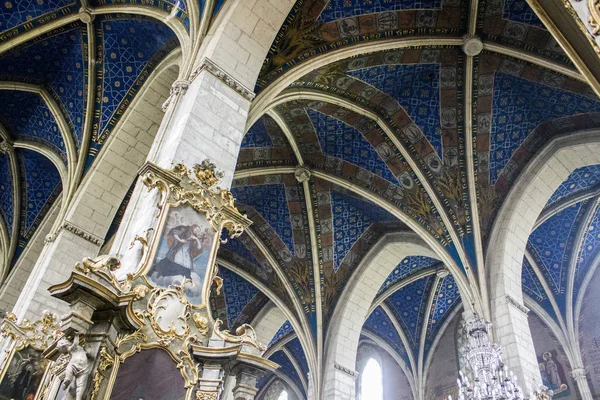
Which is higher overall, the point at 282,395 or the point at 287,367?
the point at 287,367

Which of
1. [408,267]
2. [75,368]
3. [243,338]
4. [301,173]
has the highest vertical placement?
[301,173]

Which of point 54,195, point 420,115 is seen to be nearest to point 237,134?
point 420,115

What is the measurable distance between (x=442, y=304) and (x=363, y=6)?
9905mm

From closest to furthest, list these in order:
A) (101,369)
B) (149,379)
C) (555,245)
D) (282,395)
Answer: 1. (101,369)
2. (149,379)
3. (555,245)
4. (282,395)

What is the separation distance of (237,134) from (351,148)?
5.75m

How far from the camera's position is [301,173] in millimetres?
12078

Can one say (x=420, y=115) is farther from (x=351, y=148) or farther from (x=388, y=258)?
(x=388, y=258)

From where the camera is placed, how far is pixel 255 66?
704 centimetres

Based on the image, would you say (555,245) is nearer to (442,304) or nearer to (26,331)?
(442,304)

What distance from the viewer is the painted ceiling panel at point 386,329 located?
16344 millimetres

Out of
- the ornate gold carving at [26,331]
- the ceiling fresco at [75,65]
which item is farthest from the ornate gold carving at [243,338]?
the ceiling fresco at [75,65]

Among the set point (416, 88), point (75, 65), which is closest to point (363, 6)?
A: point (416, 88)

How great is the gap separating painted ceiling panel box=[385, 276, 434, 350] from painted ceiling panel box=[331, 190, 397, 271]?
341 centimetres

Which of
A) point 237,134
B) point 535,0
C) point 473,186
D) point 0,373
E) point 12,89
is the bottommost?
point 0,373
